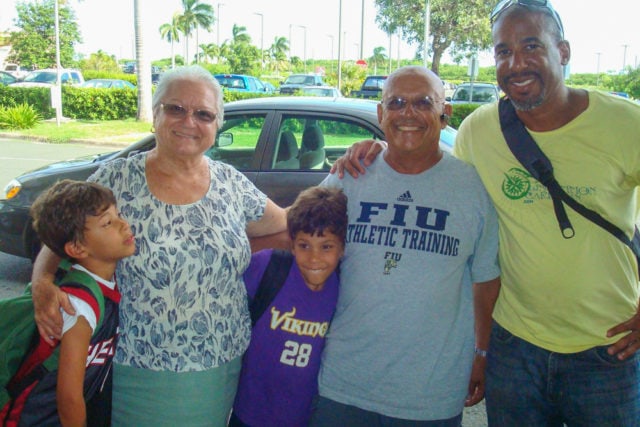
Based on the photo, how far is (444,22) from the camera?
35094mm

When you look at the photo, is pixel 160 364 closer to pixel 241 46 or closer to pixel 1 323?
pixel 1 323

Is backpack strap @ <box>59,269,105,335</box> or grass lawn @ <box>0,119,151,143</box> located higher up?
backpack strap @ <box>59,269,105,335</box>

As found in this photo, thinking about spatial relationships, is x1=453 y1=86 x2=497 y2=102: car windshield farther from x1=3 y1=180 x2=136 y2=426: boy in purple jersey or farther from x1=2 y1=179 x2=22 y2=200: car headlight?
x1=3 y1=180 x2=136 y2=426: boy in purple jersey

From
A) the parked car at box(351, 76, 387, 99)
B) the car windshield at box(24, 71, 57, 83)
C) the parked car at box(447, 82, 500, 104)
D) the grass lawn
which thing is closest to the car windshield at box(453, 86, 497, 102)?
the parked car at box(447, 82, 500, 104)

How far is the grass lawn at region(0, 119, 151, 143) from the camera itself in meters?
16.7

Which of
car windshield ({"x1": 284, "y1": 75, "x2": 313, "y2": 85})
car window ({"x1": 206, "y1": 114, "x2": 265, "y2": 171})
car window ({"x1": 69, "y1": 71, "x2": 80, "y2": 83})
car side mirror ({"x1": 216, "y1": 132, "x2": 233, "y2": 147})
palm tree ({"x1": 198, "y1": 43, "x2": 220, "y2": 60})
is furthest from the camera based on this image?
palm tree ({"x1": 198, "y1": 43, "x2": 220, "y2": 60})

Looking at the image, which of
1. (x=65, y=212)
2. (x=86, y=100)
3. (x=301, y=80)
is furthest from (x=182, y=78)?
(x=301, y=80)

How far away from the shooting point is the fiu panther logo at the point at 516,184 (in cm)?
206

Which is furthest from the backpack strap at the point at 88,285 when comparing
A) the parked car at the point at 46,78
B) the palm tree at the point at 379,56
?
the palm tree at the point at 379,56

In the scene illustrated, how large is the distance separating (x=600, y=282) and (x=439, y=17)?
117 feet

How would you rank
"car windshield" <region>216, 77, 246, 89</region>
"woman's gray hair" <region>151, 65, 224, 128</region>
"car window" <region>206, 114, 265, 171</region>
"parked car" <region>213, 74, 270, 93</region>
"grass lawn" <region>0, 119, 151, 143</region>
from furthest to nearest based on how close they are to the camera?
"car windshield" <region>216, 77, 246, 89</region>
"parked car" <region>213, 74, 270, 93</region>
"grass lawn" <region>0, 119, 151, 143</region>
"car window" <region>206, 114, 265, 171</region>
"woman's gray hair" <region>151, 65, 224, 128</region>

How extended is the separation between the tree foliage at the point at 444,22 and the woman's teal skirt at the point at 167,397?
35.0 m

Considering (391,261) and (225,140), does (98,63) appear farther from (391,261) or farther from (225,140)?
(391,261)

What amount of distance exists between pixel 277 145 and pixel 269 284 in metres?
2.84
